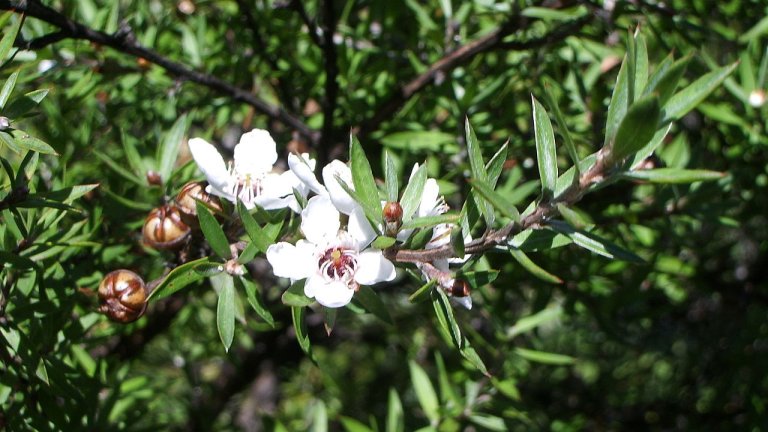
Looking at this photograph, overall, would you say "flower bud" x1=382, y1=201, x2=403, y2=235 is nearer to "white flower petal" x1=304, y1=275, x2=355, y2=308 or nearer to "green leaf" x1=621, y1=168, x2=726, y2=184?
"white flower petal" x1=304, y1=275, x2=355, y2=308

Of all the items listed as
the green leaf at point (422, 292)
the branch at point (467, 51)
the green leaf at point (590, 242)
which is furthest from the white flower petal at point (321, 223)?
the branch at point (467, 51)

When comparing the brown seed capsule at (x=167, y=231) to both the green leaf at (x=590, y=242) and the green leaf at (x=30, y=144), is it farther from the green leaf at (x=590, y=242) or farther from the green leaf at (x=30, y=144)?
the green leaf at (x=590, y=242)

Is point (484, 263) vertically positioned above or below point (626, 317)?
above

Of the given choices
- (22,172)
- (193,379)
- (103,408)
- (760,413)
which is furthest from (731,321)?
(22,172)

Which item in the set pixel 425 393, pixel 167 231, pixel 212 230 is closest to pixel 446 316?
pixel 212 230

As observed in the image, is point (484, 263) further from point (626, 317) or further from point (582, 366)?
point (582, 366)
